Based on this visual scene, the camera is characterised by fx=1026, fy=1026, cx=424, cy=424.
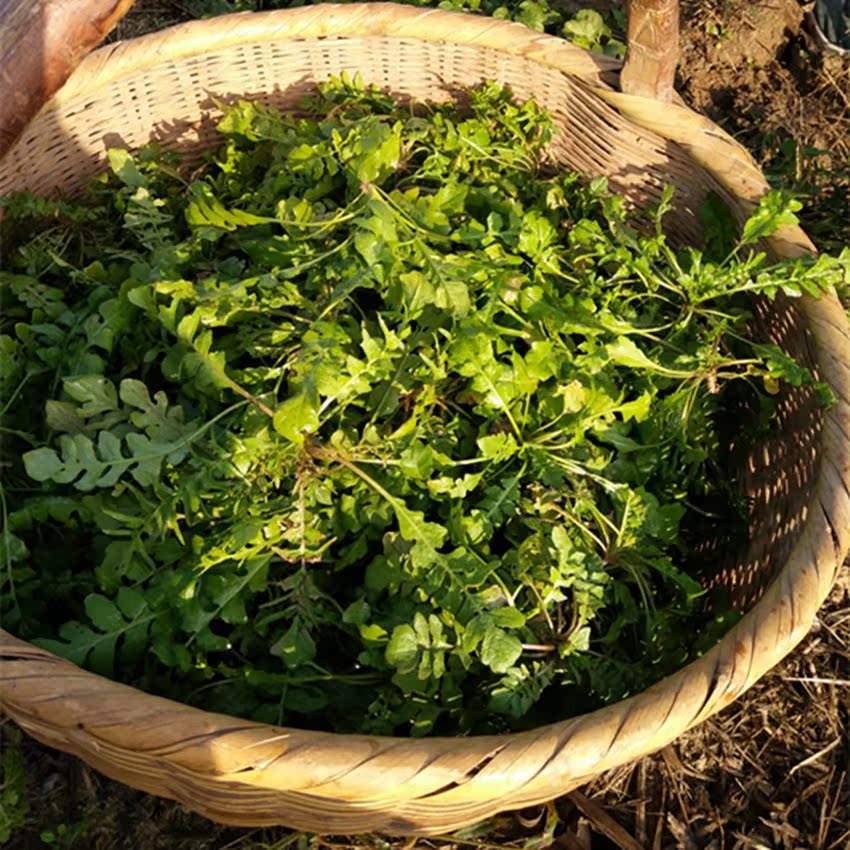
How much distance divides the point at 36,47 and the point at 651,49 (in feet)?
4.05

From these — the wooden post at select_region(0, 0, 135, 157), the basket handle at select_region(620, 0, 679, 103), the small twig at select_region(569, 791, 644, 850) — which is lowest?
the small twig at select_region(569, 791, 644, 850)

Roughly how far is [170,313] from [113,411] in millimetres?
246

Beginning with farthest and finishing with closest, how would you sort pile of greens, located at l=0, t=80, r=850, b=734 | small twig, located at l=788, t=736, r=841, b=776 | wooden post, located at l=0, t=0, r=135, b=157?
small twig, located at l=788, t=736, r=841, b=776
pile of greens, located at l=0, t=80, r=850, b=734
wooden post, located at l=0, t=0, r=135, b=157

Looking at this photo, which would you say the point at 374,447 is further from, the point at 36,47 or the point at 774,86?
the point at 774,86

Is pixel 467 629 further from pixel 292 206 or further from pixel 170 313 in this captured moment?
pixel 292 206

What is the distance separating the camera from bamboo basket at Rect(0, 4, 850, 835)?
1482 millimetres

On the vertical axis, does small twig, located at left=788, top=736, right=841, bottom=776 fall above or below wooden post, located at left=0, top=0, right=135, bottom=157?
below

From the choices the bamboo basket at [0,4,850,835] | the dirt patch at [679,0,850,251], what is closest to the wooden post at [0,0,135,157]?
the bamboo basket at [0,4,850,835]

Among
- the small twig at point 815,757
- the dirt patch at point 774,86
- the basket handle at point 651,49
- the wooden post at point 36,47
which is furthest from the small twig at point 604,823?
the dirt patch at point 774,86

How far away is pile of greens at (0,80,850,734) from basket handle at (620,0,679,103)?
259 millimetres

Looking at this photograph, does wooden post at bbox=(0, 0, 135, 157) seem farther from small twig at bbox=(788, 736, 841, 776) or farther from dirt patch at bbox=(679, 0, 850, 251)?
dirt patch at bbox=(679, 0, 850, 251)

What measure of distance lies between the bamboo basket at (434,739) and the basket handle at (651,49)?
14mm

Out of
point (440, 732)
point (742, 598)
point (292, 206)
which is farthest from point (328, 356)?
point (742, 598)

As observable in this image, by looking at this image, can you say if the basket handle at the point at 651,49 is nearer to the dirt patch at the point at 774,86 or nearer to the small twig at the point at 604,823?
the dirt patch at the point at 774,86
